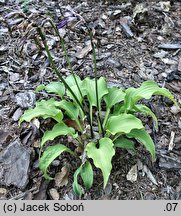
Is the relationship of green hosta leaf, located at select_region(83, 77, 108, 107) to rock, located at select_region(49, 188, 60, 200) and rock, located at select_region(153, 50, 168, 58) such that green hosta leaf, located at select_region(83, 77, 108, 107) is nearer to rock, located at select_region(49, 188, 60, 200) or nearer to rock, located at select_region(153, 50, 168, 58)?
rock, located at select_region(49, 188, 60, 200)

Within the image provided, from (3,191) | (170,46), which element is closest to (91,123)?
(3,191)

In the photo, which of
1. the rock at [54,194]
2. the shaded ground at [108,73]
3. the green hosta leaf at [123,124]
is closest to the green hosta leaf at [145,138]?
the green hosta leaf at [123,124]

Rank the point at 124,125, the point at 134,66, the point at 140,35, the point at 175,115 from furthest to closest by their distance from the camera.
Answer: the point at 140,35, the point at 134,66, the point at 175,115, the point at 124,125

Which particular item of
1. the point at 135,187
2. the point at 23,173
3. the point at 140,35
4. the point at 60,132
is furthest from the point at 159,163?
the point at 140,35

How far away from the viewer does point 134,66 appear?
13.5 feet

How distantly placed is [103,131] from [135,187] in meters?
0.58

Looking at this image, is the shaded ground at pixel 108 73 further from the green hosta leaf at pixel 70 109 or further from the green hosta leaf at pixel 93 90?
the green hosta leaf at pixel 93 90

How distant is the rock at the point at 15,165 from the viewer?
3086mm

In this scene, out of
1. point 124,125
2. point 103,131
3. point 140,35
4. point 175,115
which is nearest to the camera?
point 124,125

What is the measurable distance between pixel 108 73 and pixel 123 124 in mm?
1153

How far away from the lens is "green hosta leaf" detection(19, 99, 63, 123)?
3.10 meters

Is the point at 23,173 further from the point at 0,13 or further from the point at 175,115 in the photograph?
the point at 0,13

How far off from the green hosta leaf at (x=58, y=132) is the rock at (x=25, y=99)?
595mm

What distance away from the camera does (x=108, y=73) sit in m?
4.04
